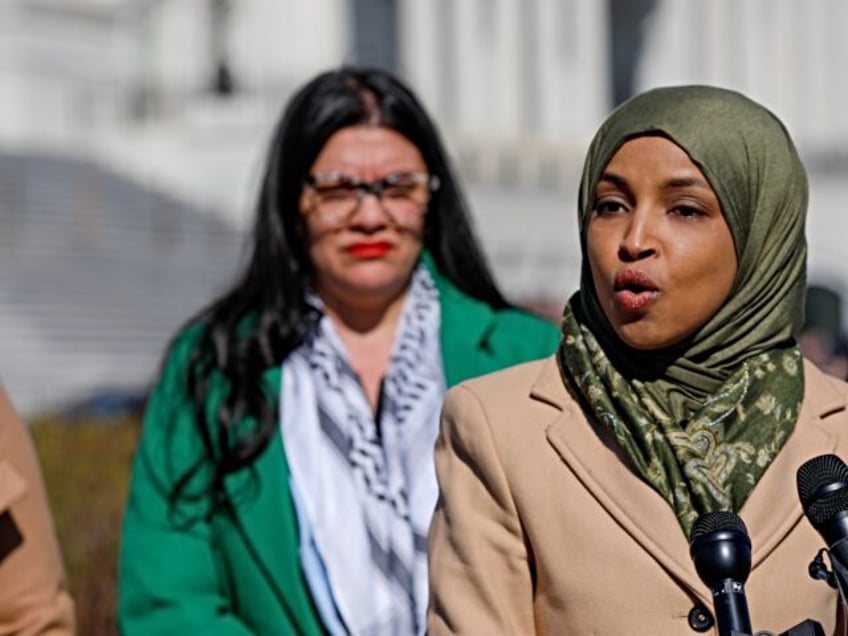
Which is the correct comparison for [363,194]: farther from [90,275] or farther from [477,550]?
[90,275]

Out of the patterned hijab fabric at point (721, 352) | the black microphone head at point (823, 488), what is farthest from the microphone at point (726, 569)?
the patterned hijab fabric at point (721, 352)

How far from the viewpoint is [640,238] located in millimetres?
3053

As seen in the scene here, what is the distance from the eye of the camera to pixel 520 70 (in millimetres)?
39500

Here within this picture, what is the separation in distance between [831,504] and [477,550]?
779 mm

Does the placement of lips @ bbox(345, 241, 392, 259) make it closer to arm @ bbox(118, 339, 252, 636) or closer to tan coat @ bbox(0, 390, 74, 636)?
arm @ bbox(118, 339, 252, 636)

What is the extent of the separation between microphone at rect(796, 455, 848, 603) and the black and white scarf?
73.0 inches

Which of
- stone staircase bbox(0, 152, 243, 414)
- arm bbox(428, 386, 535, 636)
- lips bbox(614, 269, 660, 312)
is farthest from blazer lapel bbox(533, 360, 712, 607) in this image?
stone staircase bbox(0, 152, 243, 414)

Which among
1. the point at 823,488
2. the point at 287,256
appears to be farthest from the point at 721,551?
the point at 287,256

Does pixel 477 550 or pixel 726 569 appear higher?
pixel 726 569

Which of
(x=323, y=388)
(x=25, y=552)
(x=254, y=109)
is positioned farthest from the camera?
(x=254, y=109)

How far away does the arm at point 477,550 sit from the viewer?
3111 mm

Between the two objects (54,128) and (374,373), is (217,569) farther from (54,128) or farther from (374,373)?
(54,128)

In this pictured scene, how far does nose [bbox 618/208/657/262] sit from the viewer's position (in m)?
3.05

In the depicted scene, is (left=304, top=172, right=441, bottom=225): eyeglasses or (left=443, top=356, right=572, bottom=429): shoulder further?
(left=304, top=172, right=441, bottom=225): eyeglasses
